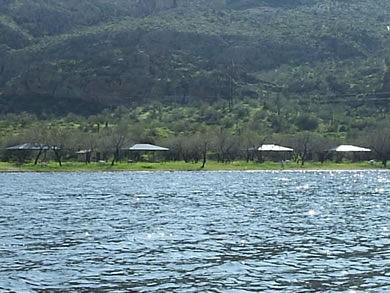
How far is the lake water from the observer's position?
918 inches

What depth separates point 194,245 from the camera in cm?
3089

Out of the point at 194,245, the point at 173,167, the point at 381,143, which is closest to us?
the point at 194,245

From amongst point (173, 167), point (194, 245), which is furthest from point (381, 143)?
point (194, 245)

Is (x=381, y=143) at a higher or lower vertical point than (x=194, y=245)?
higher

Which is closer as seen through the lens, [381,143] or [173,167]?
[173,167]

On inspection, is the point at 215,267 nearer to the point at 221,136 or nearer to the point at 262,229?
the point at 262,229

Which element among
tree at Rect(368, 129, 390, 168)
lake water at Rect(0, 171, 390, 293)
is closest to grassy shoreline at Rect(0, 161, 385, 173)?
tree at Rect(368, 129, 390, 168)

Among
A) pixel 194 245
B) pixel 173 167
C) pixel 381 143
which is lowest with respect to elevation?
pixel 194 245

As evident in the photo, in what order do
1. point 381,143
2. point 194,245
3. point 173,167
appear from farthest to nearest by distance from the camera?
point 381,143, point 173,167, point 194,245

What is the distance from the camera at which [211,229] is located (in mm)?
36688

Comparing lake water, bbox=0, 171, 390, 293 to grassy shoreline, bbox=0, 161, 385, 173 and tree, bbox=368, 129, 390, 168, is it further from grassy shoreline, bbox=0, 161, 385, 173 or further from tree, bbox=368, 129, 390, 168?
tree, bbox=368, 129, 390, 168

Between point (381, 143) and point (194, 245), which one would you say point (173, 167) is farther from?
point (194, 245)

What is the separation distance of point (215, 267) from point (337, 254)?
5770 mm

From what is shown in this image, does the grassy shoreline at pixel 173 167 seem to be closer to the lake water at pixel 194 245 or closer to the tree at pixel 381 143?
the tree at pixel 381 143
